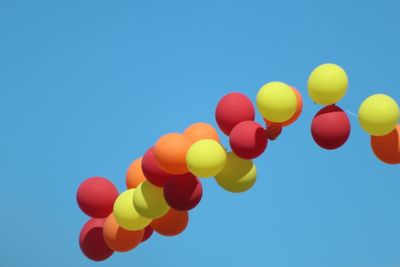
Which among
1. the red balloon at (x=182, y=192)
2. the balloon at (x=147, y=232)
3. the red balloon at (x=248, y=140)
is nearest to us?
the red balloon at (x=248, y=140)

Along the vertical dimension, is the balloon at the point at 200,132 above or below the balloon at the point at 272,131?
above

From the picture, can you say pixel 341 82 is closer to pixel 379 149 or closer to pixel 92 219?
pixel 379 149

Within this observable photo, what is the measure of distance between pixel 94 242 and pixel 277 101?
224 centimetres

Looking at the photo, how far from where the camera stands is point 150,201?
6.68 metres

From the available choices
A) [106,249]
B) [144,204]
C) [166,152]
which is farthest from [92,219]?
[166,152]

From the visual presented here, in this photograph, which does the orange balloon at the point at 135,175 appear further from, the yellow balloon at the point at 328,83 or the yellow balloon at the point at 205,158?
the yellow balloon at the point at 328,83

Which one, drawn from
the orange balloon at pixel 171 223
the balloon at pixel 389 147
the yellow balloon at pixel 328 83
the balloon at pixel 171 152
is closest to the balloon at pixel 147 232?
the orange balloon at pixel 171 223

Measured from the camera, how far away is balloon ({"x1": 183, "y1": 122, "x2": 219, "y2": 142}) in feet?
22.1

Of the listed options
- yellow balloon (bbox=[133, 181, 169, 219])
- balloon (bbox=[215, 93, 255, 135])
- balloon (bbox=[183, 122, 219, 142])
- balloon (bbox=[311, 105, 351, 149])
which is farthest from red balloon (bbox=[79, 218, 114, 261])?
balloon (bbox=[311, 105, 351, 149])

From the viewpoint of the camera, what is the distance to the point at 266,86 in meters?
6.45

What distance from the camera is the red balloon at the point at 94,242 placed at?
7176mm

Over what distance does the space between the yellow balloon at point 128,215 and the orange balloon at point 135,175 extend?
→ 0.19 meters

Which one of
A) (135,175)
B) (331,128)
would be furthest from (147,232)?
(331,128)

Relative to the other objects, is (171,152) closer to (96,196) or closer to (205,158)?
(205,158)
